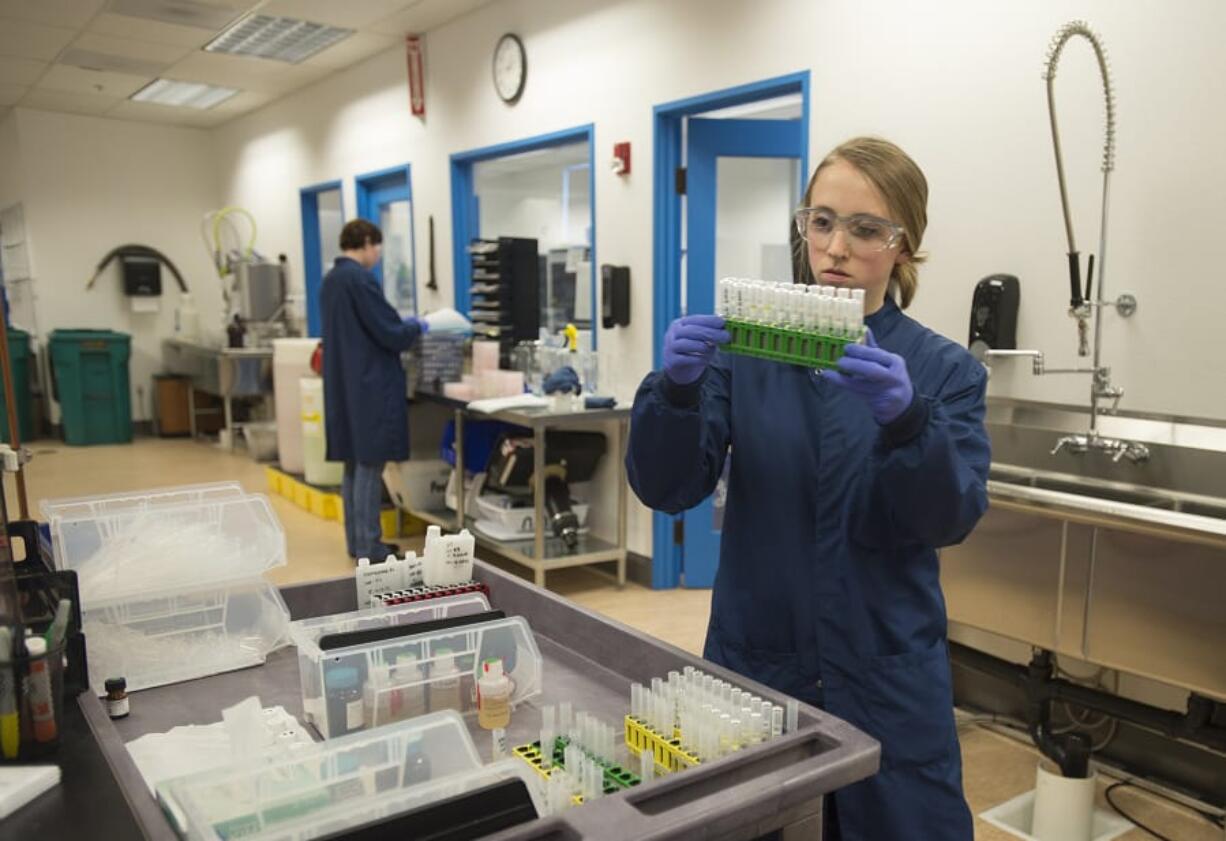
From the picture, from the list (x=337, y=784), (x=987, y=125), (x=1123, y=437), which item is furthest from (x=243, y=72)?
(x=337, y=784)

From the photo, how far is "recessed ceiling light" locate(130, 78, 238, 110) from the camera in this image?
7.33 metres

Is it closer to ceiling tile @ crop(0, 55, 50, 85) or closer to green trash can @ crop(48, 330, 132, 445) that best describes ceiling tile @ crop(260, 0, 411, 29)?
ceiling tile @ crop(0, 55, 50, 85)

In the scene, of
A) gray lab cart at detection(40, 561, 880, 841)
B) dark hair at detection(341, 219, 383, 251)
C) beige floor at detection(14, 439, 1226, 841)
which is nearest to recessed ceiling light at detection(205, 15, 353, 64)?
dark hair at detection(341, 219, 383, 251)

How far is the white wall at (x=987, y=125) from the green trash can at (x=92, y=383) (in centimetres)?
548

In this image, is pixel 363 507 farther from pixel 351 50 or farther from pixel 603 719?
pixel 603 719

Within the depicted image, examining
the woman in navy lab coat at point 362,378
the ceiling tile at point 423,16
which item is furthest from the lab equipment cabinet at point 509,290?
the ceiling tile at point 423,16

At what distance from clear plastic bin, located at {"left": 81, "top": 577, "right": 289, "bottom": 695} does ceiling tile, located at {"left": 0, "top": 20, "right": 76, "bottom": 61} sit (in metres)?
5.60

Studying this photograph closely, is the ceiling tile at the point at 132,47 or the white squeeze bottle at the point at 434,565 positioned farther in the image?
the ceiling tile at the point at 132,47

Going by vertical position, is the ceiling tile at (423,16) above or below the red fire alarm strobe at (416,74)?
above

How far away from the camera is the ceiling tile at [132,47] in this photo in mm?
5965

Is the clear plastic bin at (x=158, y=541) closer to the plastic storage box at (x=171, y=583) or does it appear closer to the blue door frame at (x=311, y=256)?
the plastic storage box at (x=171, y=583)

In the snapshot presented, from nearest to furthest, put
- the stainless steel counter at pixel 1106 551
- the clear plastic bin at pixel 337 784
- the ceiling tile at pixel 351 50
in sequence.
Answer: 1. the clear plastic bin at pixel 337 784
2. the stainless steel counter at pixel 1106 551
3. the ceiling tile at pixel 351 50

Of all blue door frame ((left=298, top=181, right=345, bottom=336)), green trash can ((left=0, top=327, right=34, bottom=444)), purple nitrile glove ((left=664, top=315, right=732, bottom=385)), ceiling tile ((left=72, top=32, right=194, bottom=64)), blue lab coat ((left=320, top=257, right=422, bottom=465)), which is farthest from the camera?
green trash can ((left=0, top=327, right=34, bottom=444))

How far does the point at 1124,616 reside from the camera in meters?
2.24
